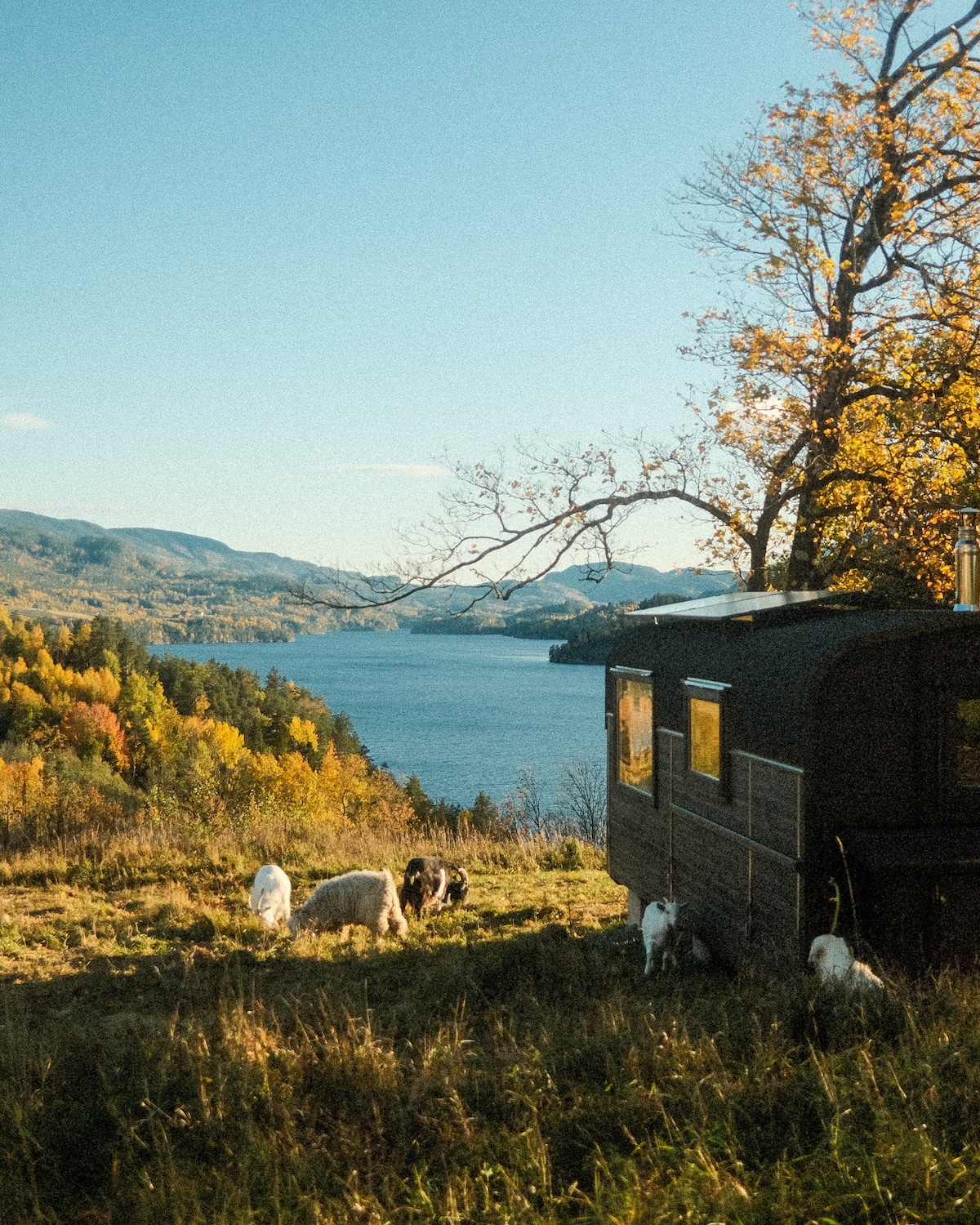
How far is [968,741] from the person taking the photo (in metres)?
5.86

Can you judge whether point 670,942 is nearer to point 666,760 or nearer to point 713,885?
point 713,885

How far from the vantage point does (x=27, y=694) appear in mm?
64625

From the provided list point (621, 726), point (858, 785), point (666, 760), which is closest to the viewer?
point (858, 785)

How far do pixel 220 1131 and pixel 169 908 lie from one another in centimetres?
623

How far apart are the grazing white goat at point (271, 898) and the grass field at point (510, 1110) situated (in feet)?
8.99

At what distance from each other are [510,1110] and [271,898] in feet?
19.2

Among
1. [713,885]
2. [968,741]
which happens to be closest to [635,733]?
[713,885]

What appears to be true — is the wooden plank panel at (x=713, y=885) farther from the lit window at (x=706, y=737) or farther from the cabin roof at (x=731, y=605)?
the cabin roof at (x=731, y=605)

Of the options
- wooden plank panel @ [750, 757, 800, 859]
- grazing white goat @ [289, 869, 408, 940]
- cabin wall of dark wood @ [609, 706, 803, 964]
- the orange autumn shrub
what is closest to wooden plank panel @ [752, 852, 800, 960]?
cabin wall of dark wood @ [609, 706, 803, 964]

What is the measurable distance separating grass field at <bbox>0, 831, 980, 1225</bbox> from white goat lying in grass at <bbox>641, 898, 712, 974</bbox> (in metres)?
0.61

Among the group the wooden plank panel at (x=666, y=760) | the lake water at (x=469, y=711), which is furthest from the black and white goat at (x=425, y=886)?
the lake water at (x=469, y=711)

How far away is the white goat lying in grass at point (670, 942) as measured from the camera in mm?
7027

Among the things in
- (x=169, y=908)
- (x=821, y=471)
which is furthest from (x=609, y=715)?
(x=821, y=471)

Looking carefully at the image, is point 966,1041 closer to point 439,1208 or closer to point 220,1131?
point 439,1208
